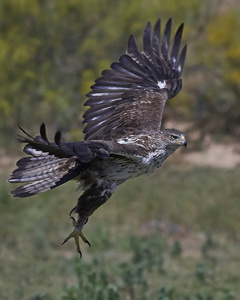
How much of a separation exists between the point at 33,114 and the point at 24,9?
3427 mm

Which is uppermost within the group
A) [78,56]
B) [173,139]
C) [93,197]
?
[78,56]

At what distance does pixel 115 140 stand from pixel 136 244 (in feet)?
10.5

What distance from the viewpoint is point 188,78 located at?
82.6 ft

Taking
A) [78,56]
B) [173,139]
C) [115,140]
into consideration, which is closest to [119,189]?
[115,140]

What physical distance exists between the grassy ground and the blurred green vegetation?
5.51 meters

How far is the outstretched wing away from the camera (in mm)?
7336

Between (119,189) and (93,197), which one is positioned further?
(119,189)

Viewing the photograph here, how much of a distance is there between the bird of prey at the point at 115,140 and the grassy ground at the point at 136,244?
112 cm

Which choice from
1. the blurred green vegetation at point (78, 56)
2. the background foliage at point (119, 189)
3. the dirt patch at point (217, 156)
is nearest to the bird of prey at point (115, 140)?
the background foliage at point (119, 189)

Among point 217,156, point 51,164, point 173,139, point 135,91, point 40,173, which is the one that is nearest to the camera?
point 40,173

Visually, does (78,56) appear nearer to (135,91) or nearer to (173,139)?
(135,91)

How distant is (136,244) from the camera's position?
9625mm

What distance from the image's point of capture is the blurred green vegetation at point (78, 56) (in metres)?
21.0

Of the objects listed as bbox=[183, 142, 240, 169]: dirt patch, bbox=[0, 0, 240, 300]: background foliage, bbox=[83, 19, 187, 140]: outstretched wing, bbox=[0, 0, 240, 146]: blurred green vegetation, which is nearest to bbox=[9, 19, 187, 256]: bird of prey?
bbox=[83, 19, 187, 140]: outstretched wing
